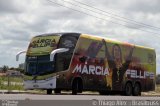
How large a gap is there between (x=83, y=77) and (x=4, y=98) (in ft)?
67.7

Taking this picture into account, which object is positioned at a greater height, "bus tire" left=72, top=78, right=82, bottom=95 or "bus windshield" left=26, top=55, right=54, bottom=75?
"bus windshield" left=26, top=55, right=54, bottom=75

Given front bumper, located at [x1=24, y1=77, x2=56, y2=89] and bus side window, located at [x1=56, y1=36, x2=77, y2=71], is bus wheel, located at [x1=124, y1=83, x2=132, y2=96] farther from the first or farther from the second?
front bumper, located at [x1=24, y1=77, x2=56, y2=89]

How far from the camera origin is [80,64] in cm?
2433

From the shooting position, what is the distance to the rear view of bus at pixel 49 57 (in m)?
23.0

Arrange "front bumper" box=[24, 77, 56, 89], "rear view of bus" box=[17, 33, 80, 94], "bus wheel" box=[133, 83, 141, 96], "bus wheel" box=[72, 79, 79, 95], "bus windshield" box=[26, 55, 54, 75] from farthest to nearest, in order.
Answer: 1. "bus wheel" box=[133, 83, 141, 96]
2. "bus wheel" box=[72, 79, 79, 95]
3. "bus windshield" box=[26, 55, 54, 75]
4. "front bumper" box=[24, 77, 56, 89]
5. "rear view of bus" box=[17, 33, 80, 94]

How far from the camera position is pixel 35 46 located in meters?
24.0

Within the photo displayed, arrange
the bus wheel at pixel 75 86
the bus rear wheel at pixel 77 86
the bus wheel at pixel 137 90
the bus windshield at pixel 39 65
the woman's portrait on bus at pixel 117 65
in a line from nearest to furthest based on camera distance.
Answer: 1. the bus windshield at pixel 39 65
2. the bus wheel at pixel 75 86
3. the bus rear wheel at pixel 77 86
4. the woman's portrait on bus at pixel 117 65
5. the bus wheel at pixel 137 90

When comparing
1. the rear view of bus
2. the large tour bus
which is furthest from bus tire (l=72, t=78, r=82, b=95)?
the rear view of bus

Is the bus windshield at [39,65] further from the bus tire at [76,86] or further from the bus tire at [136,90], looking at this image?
the bus tire at [136,90]

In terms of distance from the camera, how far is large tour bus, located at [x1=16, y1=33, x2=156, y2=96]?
76.3 ft

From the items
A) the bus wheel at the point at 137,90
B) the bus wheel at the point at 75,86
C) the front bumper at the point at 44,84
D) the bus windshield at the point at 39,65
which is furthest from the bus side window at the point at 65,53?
the bus wheel at the point at 137,90

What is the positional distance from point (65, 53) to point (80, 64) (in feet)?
4.53

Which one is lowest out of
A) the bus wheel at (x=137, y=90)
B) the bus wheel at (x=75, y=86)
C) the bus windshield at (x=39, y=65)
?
the bus wheel at (x=137, y=90)

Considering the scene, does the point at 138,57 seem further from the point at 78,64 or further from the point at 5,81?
the point at 5,81
